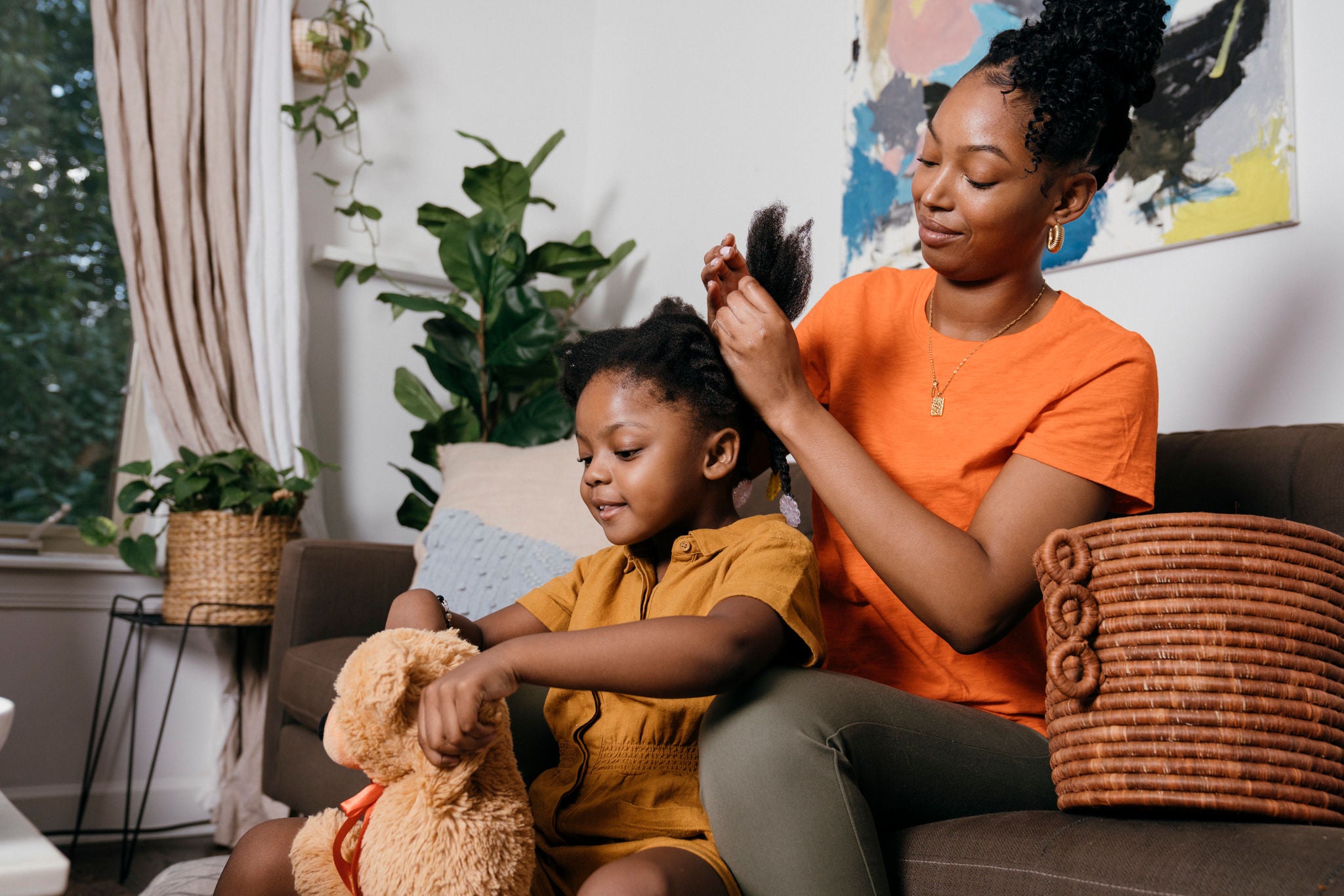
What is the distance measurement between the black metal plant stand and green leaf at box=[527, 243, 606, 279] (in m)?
1.17

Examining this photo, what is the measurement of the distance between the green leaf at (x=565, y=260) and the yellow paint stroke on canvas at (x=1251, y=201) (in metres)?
1.67

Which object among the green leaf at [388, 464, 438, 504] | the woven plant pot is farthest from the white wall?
the green leaf at [388, 464, 438, 504]

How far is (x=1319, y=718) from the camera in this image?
0.79 meters

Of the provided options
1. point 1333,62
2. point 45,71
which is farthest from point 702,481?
point 45,71

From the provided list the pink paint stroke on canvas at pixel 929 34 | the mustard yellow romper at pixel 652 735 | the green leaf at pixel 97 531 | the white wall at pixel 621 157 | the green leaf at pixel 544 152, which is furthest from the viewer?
the green leaf at pixel 544 152

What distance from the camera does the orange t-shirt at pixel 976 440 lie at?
1059 millimetres

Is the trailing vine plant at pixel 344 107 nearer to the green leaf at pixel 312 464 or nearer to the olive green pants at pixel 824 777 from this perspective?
the green leaf at pixel 312 464

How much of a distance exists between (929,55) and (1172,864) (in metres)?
1.75

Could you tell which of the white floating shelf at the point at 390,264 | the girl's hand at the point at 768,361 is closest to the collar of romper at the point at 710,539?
the girl's hand at the point at 768,361

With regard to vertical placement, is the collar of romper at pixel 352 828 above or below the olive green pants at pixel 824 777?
below

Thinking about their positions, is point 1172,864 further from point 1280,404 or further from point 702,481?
point 1280,404

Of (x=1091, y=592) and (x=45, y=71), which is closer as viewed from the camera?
(x=1091, y=592)

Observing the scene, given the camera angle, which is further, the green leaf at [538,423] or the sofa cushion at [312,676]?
the green leaf at [538,423]

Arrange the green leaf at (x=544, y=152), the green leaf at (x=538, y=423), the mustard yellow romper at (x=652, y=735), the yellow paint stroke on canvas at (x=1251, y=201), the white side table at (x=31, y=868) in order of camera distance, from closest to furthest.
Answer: the white side table at (x=31, y=868), the mustard yellow romper at (x=652, y=735), the yellow paint stroke on canvas at (x=1251, y=201), the green leaf at (x=538, y=423), the green leaf at (x=544, y=152)
